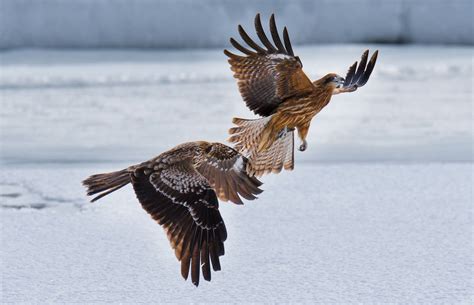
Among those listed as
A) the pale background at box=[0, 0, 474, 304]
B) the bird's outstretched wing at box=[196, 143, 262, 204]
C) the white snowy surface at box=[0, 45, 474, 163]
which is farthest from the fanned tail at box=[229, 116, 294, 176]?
the white snowy surface at box=[0, 45, 474, 163]

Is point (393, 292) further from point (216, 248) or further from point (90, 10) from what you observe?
point (90, 10)

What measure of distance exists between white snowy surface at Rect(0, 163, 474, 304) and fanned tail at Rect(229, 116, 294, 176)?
0.53 metres

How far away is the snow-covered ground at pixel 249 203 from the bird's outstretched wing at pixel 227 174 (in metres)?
0.49

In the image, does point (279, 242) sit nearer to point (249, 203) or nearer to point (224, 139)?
point (249, 203)

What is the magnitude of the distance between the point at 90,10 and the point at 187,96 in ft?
11.5

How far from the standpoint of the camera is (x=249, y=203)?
6.12 meters

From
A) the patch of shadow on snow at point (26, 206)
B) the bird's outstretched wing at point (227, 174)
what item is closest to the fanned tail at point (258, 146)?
the bird's outstretched wing at point (227, 174)

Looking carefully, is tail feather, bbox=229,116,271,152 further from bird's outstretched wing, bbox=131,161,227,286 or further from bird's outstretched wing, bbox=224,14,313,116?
bird's outstretched wing, bbox=131,161,227,286

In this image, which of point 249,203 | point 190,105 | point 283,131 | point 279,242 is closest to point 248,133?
point 283,131

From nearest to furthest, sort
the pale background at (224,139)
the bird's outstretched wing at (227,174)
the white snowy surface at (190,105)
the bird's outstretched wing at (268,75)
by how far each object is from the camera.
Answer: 1. the bird's outstretched wing at (227,174)
2. the bird's outstretched wing at (268,75)
3. the pale background at (224,139)
4. the white snowy surface at (190,105)

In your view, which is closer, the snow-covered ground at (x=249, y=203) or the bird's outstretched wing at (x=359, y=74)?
the bird's outstretched wing at (x=359, y=74)

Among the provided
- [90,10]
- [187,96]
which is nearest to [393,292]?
[187,96]

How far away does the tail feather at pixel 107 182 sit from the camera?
3.98 metres

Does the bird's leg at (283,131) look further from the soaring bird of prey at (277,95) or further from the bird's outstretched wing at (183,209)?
the bird's outstretched wing at (183,209)
